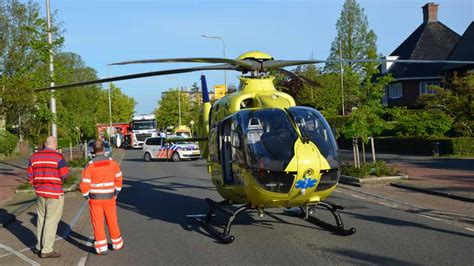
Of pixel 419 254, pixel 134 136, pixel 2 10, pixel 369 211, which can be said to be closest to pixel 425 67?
pixel 134 136

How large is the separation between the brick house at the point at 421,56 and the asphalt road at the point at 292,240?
133 ft

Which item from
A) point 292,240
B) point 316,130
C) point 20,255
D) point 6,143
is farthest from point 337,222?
point 6,143

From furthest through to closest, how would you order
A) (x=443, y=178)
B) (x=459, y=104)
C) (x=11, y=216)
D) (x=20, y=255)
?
1. (x=459, y=104)
2. (x=443, y=178)
3. (x=11, y=216)
4. (x=20, y=255)

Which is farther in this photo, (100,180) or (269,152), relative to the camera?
(269,152)

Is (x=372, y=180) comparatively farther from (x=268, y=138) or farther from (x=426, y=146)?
(x=426, y=146)

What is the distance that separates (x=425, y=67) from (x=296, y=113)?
46.4 m

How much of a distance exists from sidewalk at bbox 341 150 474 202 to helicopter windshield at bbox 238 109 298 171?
6538 millimetres

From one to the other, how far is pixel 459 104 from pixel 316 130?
25165mm

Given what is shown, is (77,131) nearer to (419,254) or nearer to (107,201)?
(107,201)

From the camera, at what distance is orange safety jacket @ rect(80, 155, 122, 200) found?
8.32 meters

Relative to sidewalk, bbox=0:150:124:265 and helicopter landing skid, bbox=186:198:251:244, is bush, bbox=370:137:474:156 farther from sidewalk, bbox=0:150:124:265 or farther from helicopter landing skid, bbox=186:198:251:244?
helicopter landing skid, bbox=186:198:251:244

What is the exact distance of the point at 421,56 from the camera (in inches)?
2104

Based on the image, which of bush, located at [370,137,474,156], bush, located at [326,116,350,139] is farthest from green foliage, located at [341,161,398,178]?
bush, located at [370,137,474,156]

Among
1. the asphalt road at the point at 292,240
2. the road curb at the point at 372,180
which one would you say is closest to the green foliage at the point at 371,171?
the road curb at the point at 372,180
